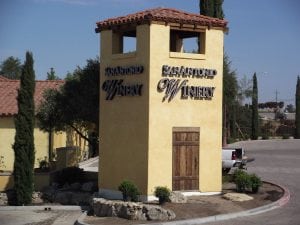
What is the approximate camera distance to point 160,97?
63.8 ft

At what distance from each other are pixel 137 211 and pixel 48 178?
8.93 meters

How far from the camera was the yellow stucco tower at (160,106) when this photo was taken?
1934cm

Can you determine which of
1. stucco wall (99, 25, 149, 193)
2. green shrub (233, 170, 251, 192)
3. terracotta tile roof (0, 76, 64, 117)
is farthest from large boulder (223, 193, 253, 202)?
terracotta tile roof (0, 76, 64, 117)

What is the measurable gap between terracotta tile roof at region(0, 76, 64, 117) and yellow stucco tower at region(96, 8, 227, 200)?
30.4 feet

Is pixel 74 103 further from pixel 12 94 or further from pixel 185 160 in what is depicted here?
pixel 185 160

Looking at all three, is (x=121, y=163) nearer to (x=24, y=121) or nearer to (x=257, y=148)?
(x=24, y=121)

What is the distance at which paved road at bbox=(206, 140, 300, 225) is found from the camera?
1667 cm

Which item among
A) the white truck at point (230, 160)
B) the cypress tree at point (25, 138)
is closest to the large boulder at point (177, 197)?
the cypress tree at point (25, 138)

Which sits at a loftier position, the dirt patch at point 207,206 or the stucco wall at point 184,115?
the stucco wall at point 184,115

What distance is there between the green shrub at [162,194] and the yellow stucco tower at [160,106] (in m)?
1.05

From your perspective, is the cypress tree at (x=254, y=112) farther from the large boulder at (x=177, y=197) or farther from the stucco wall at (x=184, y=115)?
the large boulder at (x=177, y=197)

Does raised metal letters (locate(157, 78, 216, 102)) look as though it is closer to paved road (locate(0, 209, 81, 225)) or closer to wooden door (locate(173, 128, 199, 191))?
wooden door (locate(173, 128, 199, 191))

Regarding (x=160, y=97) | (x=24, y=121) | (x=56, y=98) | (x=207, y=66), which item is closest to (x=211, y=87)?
(x=207, y=66)

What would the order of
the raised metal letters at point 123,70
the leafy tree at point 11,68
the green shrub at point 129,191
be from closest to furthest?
the green shrub at point 129,191 → the raised metal letters at point 123,70 → the leafy tree at point 11,68
